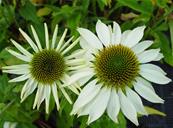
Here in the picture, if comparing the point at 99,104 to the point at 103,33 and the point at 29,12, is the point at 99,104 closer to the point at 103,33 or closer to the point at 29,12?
the point at 103,33

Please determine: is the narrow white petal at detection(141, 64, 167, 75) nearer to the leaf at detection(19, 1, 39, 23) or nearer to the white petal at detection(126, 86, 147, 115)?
the white petal at detection(126, 86, 147, 115)

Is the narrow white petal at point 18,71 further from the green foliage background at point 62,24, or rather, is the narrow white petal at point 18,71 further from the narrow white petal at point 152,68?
the narrow white petal at point 152,68

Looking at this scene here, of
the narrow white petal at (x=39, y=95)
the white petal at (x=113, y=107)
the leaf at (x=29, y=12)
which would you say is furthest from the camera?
the leaf at (x=29, y=12)

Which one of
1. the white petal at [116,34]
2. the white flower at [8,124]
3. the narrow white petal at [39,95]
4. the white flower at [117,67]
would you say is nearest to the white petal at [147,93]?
the white flower at [117,67]

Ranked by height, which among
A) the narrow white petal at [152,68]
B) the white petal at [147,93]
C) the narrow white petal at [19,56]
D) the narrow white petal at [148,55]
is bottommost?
the white petal at [147,93]

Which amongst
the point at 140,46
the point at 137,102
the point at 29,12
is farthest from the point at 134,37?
the point at 29,12
